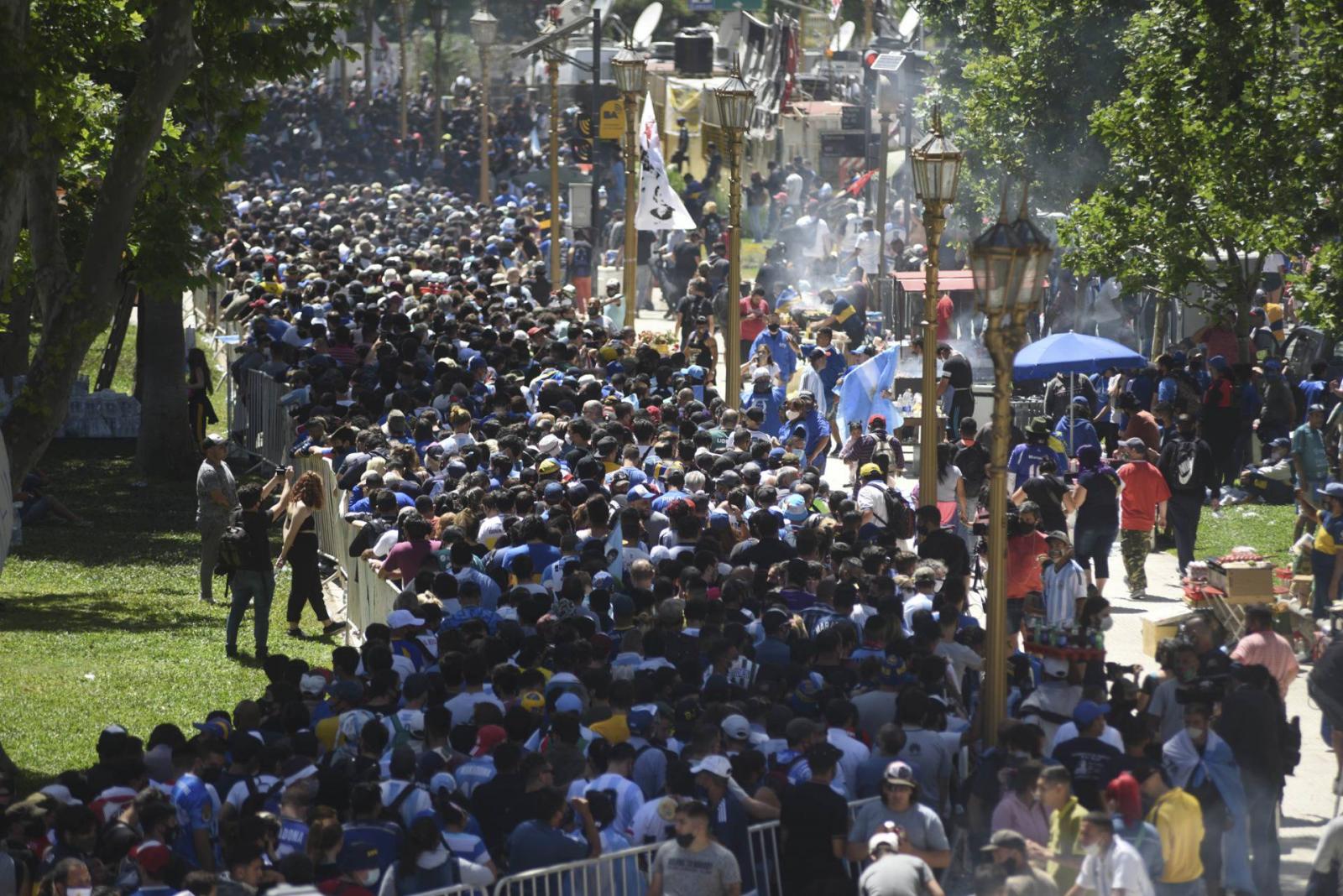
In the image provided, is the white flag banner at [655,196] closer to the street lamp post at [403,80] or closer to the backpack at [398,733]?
the backpack at [398,733]

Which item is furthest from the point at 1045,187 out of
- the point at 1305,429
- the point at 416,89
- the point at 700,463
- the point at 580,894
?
the point at 416,89

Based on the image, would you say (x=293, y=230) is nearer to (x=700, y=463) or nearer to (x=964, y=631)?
(x=700, y=463)

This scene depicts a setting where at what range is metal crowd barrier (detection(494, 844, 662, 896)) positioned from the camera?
8.85 meters

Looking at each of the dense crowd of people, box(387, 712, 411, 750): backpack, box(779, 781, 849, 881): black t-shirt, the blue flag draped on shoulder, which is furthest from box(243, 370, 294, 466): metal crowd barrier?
box(779, 781, 849, 881): black t-shirt

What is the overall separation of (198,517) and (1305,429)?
10042 millimetres

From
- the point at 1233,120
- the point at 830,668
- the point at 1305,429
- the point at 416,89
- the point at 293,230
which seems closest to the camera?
the point at 830,668

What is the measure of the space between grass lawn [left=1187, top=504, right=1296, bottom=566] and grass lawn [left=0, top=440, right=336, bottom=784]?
879 centimetres

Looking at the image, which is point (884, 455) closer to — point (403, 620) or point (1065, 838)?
point (403, 620)

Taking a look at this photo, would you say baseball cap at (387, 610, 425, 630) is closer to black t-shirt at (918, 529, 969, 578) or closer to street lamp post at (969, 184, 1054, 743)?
street lamp post at (969, 184, 1054, 743)

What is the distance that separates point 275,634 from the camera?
53.8 feet

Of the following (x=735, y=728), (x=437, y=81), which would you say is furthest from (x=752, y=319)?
(x=437, y=81)

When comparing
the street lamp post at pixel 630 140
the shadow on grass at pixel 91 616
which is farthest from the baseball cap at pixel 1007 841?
the street lamp post at pixel 630 140

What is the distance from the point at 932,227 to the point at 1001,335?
4572 mm

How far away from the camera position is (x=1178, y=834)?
9.09m
